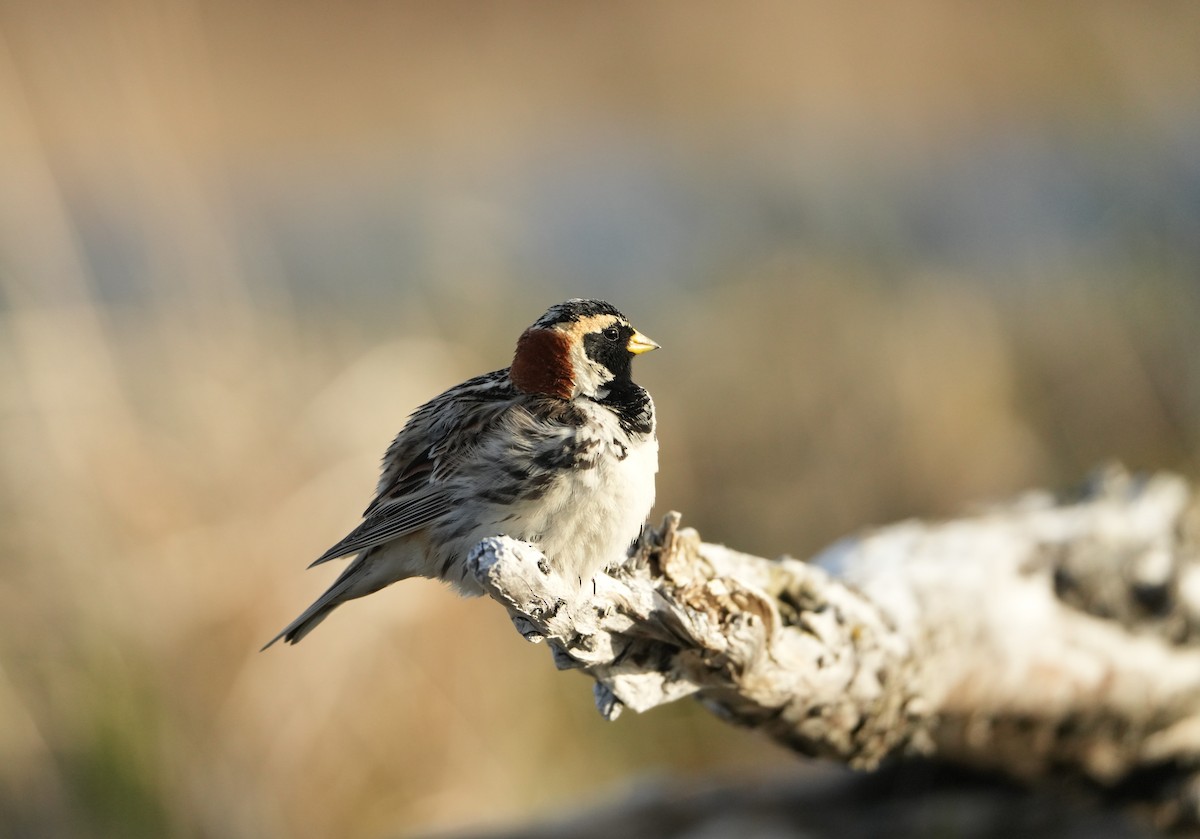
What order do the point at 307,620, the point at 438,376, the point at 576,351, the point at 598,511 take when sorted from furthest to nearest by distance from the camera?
the point at 438,376, the point at 307,620, the point at 576,351, the point at 598,511

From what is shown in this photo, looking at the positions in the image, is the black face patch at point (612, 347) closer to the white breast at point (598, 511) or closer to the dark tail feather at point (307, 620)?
the white breast at point (598, 511)

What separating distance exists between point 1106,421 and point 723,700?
3754mm

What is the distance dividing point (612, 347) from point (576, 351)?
76 millimetres

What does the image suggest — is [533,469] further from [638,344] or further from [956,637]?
[956,637]

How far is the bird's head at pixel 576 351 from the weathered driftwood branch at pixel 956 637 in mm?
352

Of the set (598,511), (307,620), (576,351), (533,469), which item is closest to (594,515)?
(598,511)

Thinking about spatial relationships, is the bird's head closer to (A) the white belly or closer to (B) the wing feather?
(B) the wing feather

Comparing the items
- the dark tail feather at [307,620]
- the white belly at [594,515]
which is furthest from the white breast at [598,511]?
the dark tail feather at [307,620]

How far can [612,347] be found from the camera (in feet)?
8.00

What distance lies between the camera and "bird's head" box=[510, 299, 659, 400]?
2.38 meters

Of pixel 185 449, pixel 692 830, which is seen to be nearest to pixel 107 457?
pixel 185 449

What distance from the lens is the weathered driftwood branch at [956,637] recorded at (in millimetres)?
2227

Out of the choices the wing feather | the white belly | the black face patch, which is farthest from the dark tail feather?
the black face patch

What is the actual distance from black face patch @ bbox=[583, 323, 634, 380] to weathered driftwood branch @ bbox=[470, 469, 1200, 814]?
1.21ft
